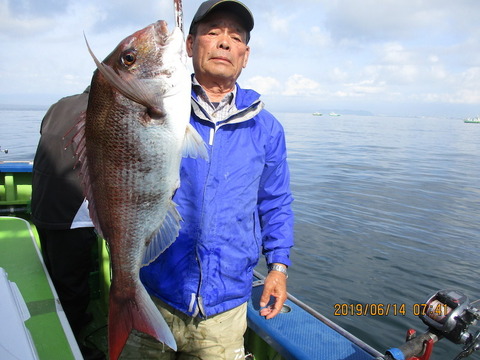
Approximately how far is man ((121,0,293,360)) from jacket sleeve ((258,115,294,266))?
3cm

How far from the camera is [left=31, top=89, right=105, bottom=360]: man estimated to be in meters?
3.02

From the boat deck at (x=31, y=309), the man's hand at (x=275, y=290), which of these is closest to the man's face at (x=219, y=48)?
the man's hand at (x=275, y=290)

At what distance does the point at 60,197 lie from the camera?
3053 mm

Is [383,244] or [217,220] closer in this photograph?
[217,220]

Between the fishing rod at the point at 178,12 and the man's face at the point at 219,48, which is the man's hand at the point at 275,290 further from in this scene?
the fishing rod at the point at 178,12

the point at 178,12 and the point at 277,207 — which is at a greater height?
the point at 178,12

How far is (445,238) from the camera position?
9398mm

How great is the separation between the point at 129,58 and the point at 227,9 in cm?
83

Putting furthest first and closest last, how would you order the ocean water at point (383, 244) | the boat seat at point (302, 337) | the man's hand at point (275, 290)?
the ocean water at point (383, 244) < the boat seat at point (302, 337) < the man's hand at point (275, 290)

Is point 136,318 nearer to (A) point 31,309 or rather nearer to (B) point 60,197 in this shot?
(A) point 31,309

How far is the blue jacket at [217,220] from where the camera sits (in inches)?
80.4
